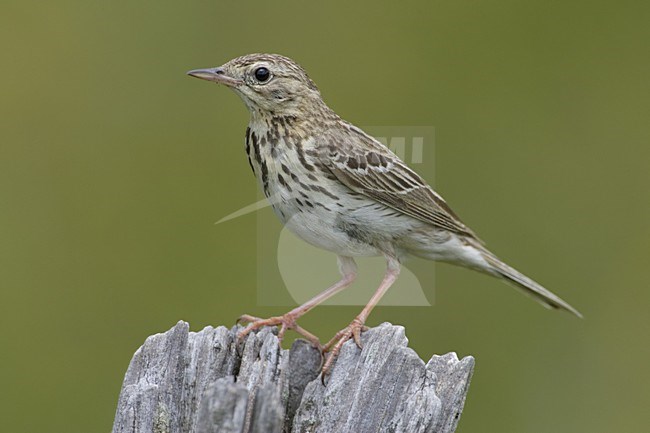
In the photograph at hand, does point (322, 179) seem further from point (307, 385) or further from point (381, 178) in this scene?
point (307, 385)

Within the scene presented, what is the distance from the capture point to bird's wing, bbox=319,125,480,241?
7449 millimetres

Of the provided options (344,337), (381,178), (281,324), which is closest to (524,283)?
(381,178)

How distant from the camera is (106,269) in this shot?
10117mm

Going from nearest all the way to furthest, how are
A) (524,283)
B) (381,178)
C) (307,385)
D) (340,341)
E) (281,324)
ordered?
(307,385)
(340,341)
(281,324)
(381,178)
(524,283)

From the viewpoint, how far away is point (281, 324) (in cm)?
702

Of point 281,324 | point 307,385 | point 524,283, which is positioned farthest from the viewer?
point 524,283

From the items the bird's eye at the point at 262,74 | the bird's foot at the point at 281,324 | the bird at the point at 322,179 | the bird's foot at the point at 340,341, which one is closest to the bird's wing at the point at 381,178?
the bird at the point at 322,179

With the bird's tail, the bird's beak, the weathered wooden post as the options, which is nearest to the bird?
the bird's beak

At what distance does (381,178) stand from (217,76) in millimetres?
1321

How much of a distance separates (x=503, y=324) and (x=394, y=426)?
15.2 feet

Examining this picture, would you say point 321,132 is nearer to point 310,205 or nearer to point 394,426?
point 310,205

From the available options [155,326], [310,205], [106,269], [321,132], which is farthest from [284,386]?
[106,269]

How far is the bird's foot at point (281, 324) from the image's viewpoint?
6.53 meters

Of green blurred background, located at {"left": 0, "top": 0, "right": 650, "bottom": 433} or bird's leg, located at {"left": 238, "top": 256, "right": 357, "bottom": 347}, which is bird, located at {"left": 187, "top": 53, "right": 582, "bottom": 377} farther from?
green blurred background, located at {"left": 0, "top": 0, "right": 650, "bottom": 433}
